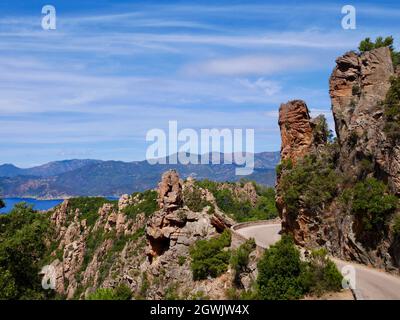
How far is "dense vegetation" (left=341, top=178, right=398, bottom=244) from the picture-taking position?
110 feet

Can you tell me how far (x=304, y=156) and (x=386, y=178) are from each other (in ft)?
51.8

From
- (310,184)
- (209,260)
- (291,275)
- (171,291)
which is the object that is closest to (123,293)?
(171,291)

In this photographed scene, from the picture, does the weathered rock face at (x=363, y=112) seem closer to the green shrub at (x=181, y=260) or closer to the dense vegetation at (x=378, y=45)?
the dense vegetation at (x=378, y=45)

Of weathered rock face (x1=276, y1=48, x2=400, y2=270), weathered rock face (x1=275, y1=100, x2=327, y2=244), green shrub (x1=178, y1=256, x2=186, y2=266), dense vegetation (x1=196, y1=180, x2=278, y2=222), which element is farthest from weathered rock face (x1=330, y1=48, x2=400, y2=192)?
dense vegetation (x1=196, y1=180, x2=278, y2=222)

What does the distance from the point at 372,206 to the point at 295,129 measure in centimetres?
2063

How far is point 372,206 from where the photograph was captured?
112 ft

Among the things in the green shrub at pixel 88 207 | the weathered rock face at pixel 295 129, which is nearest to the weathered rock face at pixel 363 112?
the weathered rock face at pixel 295 129

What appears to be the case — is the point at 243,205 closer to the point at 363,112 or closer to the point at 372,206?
the point at 363,112

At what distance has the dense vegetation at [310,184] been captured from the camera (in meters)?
43.5

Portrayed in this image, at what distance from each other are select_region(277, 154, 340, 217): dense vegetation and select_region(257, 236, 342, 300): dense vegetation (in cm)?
1323

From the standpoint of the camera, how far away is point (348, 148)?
141 feet

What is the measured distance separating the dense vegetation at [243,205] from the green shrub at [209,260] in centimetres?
8382
